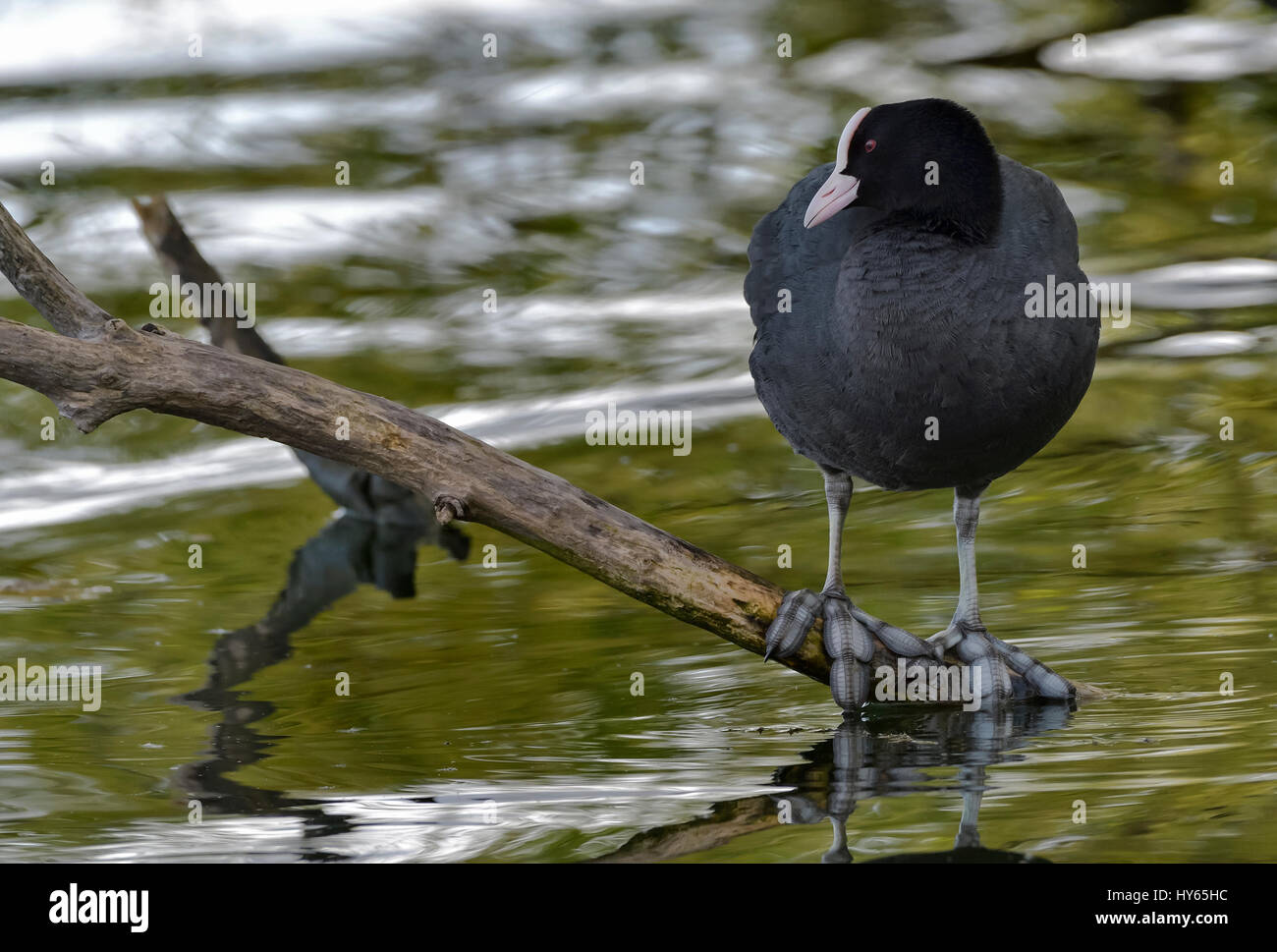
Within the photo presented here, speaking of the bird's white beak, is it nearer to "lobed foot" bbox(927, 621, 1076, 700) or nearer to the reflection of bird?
the reflection of bird

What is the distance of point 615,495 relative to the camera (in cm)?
767

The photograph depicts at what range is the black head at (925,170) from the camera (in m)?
4.04

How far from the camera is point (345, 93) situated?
443 inches

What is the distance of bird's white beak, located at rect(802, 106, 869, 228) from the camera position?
4.17 m

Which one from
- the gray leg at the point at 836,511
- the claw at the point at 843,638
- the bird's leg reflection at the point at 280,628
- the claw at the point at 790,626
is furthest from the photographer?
the gray leg at the point at 836,511

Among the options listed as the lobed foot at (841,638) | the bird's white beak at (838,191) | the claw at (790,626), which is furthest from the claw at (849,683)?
the bird's white beak at (838,191)

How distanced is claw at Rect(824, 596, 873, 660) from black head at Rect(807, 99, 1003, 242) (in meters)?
1.10

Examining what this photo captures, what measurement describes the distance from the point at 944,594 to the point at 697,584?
1732 mm

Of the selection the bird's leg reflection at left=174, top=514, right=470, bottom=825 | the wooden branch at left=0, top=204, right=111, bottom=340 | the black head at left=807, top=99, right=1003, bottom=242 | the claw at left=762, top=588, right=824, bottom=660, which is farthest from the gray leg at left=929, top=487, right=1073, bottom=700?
the wooden branch at left=0, top=204, right=111, bottom=340

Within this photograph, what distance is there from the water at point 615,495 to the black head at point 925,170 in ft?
4.42

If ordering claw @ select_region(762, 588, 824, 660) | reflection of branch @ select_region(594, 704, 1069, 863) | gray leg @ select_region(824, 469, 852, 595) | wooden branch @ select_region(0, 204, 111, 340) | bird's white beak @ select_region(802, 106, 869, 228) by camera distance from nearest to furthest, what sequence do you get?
1. reflection of branch @ select_region(594, 704, 1069, 863)
2. wooden branch @ select_region(0, 204, 111, 340)
3. bird's white beak @ select_region(802, 106, 869, 228)
4. claw @ select_region(762, 588, 824, 660)
5. gray leg @ select_region(824, 469, 852, 595)

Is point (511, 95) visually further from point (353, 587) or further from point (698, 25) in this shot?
point (353, 587)

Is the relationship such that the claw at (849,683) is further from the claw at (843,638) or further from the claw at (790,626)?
the claw at (790,626)

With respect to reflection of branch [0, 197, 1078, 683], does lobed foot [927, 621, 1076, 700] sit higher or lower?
lower
